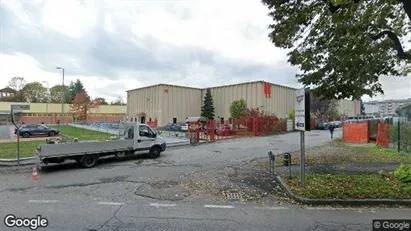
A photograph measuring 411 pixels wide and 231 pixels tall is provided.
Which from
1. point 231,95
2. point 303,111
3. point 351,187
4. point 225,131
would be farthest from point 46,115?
point 351,187

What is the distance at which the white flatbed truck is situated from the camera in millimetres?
11555

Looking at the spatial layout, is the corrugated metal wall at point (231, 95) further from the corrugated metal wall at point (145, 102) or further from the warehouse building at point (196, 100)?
the corrugated metal wall at point (145, 102)

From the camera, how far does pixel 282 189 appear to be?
8219 mm

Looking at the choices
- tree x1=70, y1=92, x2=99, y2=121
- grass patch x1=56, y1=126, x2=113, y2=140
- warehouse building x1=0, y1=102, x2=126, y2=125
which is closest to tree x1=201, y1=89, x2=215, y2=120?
grass patch x1=56, y1=126, x2=113, y2=140

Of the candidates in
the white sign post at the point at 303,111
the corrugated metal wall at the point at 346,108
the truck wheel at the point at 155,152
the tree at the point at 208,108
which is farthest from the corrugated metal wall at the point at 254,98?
the white sign post at the point at 303,111

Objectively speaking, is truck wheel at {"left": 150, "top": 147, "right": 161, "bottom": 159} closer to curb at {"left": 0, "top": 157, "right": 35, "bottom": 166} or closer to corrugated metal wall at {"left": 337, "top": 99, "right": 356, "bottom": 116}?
curb at {"left": 0, "top": 157, "right": 35, "bottom": 166}

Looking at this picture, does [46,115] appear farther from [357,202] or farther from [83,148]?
[357,202]

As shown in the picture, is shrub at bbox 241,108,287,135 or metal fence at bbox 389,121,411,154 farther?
shrub at bbox 241,108,287,135

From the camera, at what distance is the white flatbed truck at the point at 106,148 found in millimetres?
11555

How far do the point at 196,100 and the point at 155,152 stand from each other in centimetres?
3921

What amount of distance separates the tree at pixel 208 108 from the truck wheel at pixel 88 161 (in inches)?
1498

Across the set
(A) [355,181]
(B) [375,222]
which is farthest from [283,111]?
(B) [375,222]

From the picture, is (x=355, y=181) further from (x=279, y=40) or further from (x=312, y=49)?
(x=279, y=40)

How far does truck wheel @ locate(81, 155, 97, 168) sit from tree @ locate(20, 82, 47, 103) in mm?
84909
